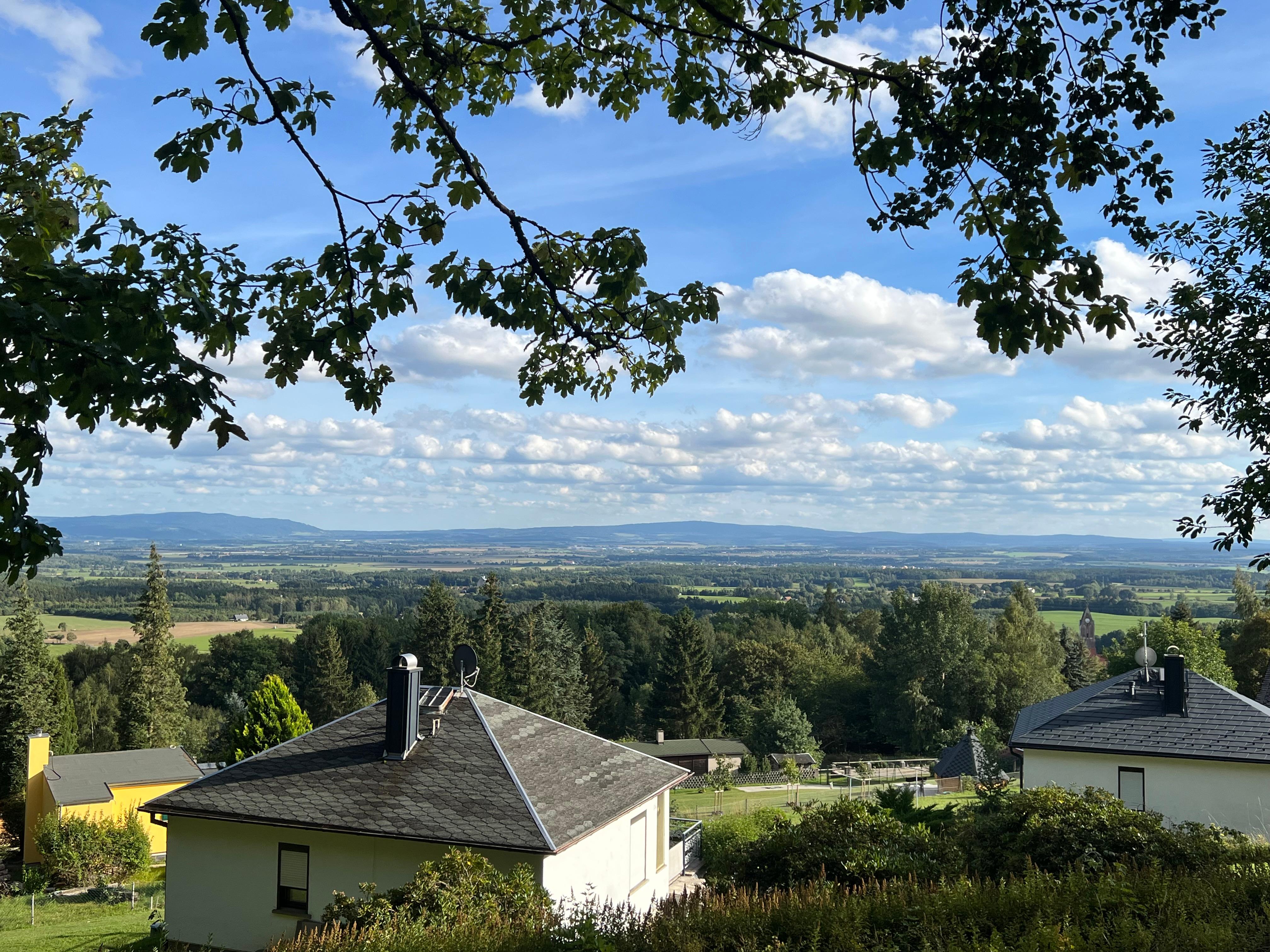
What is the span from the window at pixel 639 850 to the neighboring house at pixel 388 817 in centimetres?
5

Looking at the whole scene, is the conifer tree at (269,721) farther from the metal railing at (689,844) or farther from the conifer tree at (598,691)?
the conifer tree at (598,691)

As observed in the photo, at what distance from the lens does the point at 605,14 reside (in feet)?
21.4

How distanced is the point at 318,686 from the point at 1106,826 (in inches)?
2101

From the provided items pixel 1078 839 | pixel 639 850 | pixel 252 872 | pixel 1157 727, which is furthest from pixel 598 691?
pixel 1078 839

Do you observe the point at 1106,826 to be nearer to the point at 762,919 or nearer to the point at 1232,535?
the point at 1232,535

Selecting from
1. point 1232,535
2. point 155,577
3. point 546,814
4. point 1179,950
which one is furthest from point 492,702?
point 155,577

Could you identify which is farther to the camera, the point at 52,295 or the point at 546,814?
the point at 546,814

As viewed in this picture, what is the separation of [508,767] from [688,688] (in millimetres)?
50280

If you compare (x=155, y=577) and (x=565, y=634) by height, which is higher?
(x=155, y=577)

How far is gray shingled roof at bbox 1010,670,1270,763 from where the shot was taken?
19.4 metres

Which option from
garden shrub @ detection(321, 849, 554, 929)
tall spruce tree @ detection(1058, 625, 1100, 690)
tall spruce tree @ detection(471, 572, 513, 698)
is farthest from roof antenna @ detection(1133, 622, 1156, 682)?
tall spruce tree @ detection(1058, 625, 1100, 690)

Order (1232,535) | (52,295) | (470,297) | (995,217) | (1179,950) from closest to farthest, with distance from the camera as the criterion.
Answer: (52,295)
(995,217)
(1179,950)
(470,297)
(1232,535)

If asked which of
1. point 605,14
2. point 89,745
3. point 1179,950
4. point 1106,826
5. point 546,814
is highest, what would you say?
point 605,14

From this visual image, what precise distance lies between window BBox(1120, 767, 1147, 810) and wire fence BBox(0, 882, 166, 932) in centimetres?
2250
